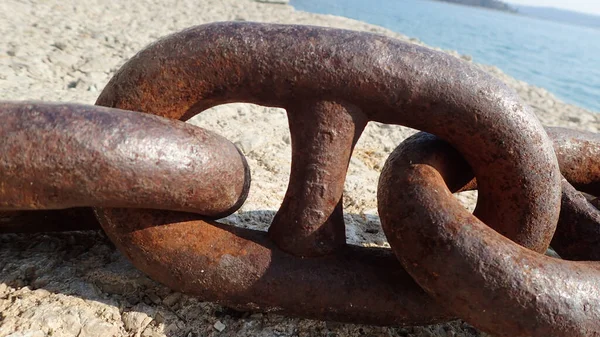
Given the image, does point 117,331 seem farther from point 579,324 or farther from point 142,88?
point 579,324

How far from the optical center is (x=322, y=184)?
1377 millimetres

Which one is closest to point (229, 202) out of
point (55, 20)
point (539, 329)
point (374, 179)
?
point (539, 329)

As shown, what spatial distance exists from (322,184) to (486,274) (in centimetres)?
44

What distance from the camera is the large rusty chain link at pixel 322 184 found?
1.13 m

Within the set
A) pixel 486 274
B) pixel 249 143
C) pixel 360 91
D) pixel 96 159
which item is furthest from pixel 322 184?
pixel 249 143

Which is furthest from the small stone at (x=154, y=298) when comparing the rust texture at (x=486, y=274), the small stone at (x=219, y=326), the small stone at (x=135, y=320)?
the rust texture at (x=486, y=274)

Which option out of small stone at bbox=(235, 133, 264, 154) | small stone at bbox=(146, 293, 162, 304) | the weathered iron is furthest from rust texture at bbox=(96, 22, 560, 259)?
small stone at bbox=(235, 133, 264, 154)

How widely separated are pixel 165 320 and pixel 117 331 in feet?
0.40

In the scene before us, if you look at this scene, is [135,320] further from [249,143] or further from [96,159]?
[249,143]

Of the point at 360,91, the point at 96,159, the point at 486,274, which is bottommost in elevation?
the point at 486,274

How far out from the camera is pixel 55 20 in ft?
16.3

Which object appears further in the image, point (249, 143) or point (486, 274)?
point (249, 143)

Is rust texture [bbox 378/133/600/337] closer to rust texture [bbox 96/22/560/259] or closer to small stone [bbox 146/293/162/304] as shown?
rust texture [bbox 96/22/560/259]

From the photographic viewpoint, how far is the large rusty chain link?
1.13 meters
